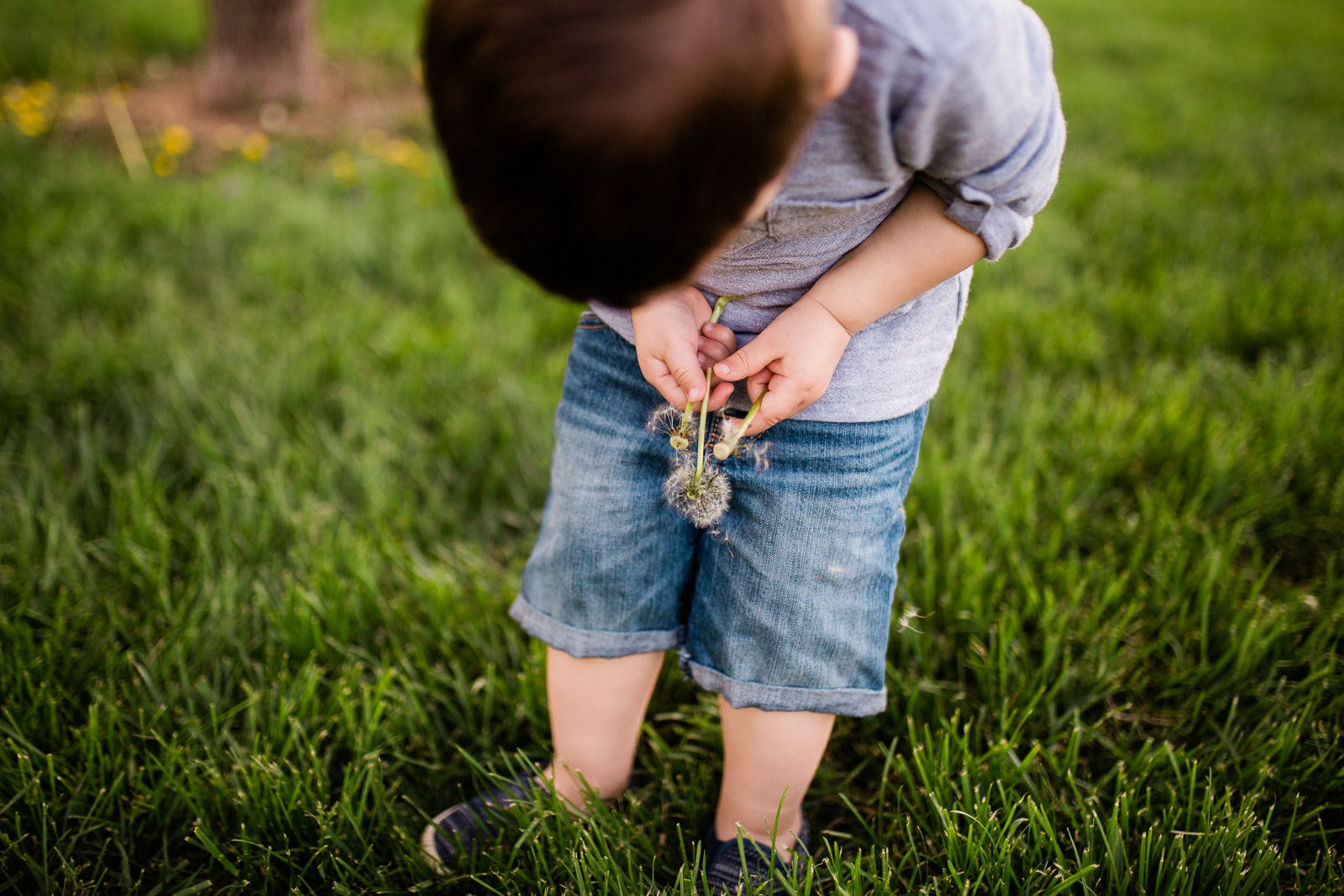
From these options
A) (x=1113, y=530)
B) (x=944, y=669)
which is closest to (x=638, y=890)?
(x=944, y=669)

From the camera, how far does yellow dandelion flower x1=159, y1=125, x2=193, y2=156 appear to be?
3.09 meters

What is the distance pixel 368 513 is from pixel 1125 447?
1.59 meters

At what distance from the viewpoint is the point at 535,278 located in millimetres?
651

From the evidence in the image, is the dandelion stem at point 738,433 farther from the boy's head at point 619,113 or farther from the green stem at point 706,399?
the boy's head at point 619,113

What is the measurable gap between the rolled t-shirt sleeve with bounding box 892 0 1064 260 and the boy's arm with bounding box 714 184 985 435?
0.13ft

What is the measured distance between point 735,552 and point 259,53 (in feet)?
12.3

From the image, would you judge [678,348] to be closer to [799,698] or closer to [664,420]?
[664,420]

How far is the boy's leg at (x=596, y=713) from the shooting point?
42.8 inches

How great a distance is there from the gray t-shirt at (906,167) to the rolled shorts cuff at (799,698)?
0.34m

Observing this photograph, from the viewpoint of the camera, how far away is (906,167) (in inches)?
29.8

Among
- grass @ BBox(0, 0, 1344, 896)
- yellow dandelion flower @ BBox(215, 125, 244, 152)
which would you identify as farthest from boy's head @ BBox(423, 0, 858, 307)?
yellow dandelion flower @ BBox(215, 125, 244, 152)

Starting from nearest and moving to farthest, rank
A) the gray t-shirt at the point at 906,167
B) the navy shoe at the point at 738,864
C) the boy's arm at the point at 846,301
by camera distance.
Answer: the gray t-shirt at the point at 906,167 < the boy's arm at the point at 846,301 < the navy shoe at the point at 738,864

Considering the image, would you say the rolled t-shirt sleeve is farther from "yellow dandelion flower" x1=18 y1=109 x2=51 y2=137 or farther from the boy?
"yellow dandelion flower" x1=18 y1=109 x2=51 y2=137

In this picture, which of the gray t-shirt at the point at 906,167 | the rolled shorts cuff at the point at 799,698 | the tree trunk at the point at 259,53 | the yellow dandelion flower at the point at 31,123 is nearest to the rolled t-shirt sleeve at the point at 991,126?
the gray t-shirt at the point at 906,167
